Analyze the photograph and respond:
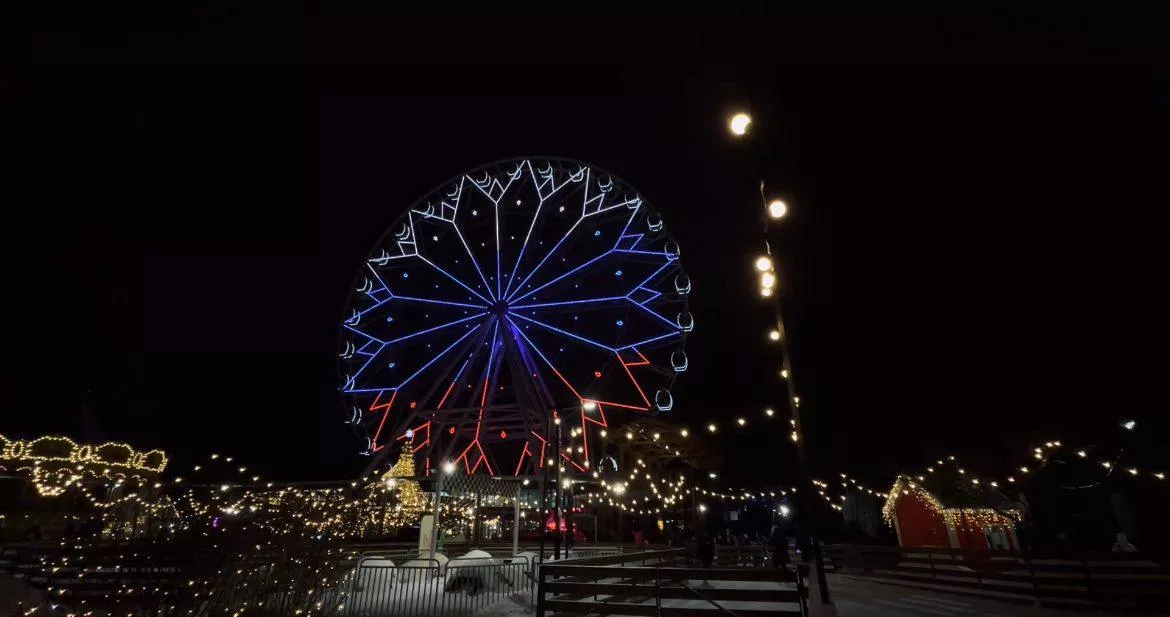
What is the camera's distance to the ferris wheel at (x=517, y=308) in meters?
22.8

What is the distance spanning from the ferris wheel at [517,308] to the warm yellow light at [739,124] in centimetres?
1667

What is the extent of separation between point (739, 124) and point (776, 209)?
3.29 ft

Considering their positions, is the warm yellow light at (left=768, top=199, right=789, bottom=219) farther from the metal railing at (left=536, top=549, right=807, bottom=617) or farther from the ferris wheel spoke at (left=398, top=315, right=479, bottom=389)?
the ferris wheel spoke at (left=398, top=315, right=479, bottom=389)

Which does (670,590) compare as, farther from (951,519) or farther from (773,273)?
(951,519)

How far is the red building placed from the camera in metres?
18.5

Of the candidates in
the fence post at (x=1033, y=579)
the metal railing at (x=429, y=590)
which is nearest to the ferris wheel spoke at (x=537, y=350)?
the metal railing at (x=429, y=590)

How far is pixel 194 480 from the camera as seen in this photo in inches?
1779

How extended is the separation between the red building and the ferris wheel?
10.4 m

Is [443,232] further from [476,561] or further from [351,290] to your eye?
[476,561]

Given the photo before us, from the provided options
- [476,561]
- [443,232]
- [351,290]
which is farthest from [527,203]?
[476,561]

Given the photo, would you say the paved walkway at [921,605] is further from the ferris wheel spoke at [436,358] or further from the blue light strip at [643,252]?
the ferris wheel spoke at [436,358]

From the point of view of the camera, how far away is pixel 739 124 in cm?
568

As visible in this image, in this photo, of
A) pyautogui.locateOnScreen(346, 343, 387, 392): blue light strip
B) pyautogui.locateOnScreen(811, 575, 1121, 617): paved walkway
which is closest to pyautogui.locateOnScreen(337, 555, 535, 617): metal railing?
pyautogui.locateOnScreen(811, 575, 1121, 617): paved walkway

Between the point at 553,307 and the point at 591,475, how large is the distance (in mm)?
7622
